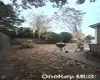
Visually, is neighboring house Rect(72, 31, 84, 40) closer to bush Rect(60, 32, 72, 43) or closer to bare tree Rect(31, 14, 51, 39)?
bush Rect(60, 32, 72, 43)

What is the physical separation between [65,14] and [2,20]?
10569 mm

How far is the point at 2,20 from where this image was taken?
42.5ft

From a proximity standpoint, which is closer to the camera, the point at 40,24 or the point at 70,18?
the point at 40,24

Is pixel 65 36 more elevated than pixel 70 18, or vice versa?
pixel 70 18

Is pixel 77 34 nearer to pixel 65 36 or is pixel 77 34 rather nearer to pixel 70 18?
pixel 70 18

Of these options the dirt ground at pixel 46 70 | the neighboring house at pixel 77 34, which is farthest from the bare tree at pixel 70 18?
the dirt ground at pixel 46 70

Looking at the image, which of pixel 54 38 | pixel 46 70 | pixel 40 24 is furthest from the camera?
pixel 40 24

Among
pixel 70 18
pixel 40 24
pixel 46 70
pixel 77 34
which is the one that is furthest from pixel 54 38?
pixel 46 70

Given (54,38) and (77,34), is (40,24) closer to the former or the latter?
(54,38)

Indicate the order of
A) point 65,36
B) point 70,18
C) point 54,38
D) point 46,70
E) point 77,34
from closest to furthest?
point 46,70
point 54,38
point 65,36
point 70,18
point 77,34

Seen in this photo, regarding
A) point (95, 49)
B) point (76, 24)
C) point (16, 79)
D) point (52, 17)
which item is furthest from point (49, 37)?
point (16, 79)

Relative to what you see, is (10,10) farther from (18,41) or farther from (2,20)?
(18,41)

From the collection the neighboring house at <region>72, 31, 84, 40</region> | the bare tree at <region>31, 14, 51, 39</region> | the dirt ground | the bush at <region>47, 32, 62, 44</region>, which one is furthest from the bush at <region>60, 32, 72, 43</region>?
the dirt ground

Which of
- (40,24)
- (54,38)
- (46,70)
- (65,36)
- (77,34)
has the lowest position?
(46,70)
